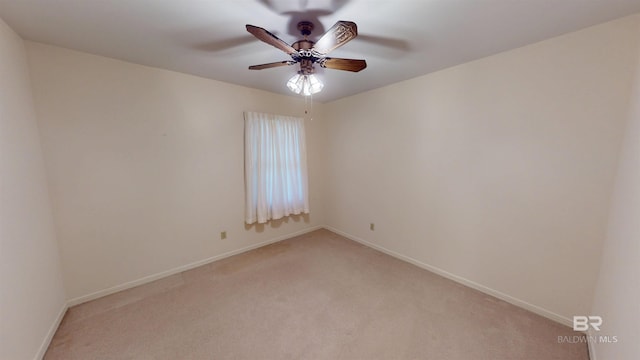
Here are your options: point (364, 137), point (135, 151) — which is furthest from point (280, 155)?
→ point (135, 151)

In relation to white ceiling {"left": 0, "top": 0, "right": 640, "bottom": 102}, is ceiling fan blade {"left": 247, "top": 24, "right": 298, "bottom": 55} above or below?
below

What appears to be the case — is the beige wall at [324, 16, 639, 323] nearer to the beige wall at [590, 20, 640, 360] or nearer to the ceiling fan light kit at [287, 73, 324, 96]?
the beige wall at [590, 20, 640, 360]

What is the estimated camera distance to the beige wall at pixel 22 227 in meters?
1.41

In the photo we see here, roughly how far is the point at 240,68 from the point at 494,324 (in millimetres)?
3502

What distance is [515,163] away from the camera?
6.90ft

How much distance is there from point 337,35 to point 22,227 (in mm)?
2530

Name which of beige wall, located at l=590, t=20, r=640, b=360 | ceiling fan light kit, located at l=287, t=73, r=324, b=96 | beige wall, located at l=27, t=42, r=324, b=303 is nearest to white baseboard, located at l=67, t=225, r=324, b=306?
beige wall, located at l=27, t=42, r=324, b=303

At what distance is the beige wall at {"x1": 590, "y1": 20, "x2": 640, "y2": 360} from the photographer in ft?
3.67

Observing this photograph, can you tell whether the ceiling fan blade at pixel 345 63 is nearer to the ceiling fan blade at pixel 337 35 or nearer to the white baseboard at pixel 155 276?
the ceiling fan blade at pixel 337 35

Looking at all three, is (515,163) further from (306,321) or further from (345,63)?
(306,321)

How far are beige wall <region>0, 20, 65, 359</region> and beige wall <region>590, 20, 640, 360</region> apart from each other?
3.35m


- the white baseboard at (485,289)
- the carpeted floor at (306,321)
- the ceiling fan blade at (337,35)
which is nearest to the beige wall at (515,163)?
the white baseboard at (485,289)

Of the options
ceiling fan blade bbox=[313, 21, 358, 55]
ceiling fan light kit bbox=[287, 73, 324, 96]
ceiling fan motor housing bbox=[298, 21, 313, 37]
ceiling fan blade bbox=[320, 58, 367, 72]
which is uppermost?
ceiling fan motor housing bbox=[298, 21, 313, 37]

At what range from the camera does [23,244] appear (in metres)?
1.59
